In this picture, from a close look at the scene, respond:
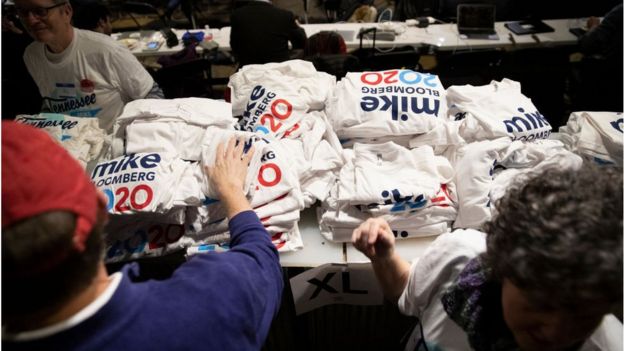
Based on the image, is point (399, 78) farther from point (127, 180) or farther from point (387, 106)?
point (127, 180)

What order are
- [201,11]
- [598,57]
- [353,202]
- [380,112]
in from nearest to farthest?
[353,202]
[380,112]
[598,57]
[201,11]

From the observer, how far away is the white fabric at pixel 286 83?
1796 millimetres

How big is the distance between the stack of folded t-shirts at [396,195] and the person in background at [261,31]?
94.6 inches

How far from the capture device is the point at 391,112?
1597 millimetres

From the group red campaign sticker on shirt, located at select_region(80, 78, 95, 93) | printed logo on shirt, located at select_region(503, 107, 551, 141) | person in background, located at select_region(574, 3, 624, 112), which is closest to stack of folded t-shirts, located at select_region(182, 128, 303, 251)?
printed logo on shirt, located at select_region(503, 107, 551, 141)

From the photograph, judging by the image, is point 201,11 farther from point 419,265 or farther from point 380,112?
point 419,265

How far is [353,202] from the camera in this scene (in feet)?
4.59

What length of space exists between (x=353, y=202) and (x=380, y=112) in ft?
1.42

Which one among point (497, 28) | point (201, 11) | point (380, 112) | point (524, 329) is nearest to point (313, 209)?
point (380, 112)

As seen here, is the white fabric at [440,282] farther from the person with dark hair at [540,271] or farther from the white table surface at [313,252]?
the white table surface at [313,252]

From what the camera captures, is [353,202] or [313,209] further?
[313,209]

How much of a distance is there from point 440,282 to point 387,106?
804 millimetres

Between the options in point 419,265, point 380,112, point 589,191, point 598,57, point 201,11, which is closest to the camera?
point 589,191

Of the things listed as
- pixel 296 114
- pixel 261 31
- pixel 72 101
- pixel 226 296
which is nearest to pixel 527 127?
pixel 296 114
